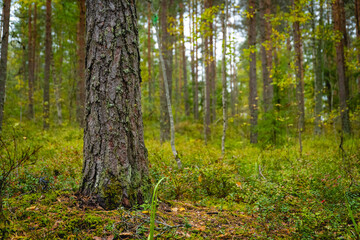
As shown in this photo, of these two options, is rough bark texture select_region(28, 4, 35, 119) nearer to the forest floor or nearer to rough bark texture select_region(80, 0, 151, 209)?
the forest floor

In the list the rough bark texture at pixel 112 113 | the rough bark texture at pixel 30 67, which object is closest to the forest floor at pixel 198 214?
the rough bark texture at pixel 112 113

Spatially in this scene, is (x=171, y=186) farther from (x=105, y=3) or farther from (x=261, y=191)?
(x=105, y=3)

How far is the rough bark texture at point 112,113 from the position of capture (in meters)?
2.28

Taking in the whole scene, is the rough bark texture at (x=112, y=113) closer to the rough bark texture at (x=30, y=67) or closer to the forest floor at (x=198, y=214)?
the forest floor at (x=198, y=214)

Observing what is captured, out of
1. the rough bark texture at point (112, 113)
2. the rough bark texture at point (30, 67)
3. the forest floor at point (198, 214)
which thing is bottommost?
the forest floor at point (198, 214)

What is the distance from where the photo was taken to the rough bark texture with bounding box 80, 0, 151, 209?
2283 millimetres

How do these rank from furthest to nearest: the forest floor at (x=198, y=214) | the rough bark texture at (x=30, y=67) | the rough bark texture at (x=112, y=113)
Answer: the rough bark texture at (x=30, y=67) < the rough bark texture at (x=112, y=113) < the forest floor at (x=198, y=214)

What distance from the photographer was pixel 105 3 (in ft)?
7.83

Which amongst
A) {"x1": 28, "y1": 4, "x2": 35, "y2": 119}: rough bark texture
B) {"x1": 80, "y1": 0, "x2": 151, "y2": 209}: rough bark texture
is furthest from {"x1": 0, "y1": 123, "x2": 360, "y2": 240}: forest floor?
{"x1": 28, "y1": 4, "x2": 35, "y2": 119}: rough bark texture

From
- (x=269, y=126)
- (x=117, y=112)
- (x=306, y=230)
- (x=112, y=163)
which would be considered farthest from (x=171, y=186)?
(x=269, y=126)

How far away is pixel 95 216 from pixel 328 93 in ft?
58.9

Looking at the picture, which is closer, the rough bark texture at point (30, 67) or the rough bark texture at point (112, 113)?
the rough bark texture at point (112, 113)

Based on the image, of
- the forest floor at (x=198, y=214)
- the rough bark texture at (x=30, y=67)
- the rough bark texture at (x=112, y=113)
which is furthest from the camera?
the rough bark texture at (x=30, y=67)

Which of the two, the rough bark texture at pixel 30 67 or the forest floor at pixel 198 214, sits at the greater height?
the rough bark texture at pixel 30 67
